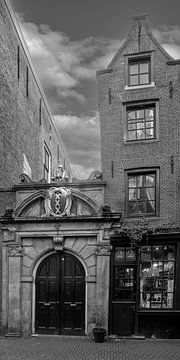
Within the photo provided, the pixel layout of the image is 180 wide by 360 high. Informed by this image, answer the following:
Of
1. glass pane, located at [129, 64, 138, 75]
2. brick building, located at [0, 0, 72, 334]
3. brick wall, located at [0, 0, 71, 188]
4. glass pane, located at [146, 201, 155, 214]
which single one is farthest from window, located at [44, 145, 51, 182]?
glass pane, located at [146, 201, 155, 214]

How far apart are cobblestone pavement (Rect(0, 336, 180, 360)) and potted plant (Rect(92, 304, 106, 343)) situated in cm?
20

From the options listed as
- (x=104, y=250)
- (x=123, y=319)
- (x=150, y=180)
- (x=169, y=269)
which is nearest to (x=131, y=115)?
(x=150, y=180)

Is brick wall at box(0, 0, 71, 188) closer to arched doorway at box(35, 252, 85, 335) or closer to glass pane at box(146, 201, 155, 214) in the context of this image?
arched doorway at box(35, 252, 85, 335)

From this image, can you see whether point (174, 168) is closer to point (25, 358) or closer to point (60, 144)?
point (25, 358)

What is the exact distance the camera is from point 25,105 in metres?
19.8

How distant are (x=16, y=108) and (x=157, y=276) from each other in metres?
9.75

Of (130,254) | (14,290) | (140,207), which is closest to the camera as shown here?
(130,254)

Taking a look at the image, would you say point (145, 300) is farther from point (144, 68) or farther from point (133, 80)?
point (144, 68)

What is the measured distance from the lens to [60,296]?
46.1 ft

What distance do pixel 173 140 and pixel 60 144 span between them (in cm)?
1943

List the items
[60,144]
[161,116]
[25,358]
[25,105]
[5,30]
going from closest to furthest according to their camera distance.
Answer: [25,358] → [161,116] → [5,30] → [25,105] → [60,144]

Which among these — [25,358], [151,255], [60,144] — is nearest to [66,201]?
[151,255]

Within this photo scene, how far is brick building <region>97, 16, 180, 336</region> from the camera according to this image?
13508 millimetres

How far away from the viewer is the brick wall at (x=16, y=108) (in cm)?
1658
